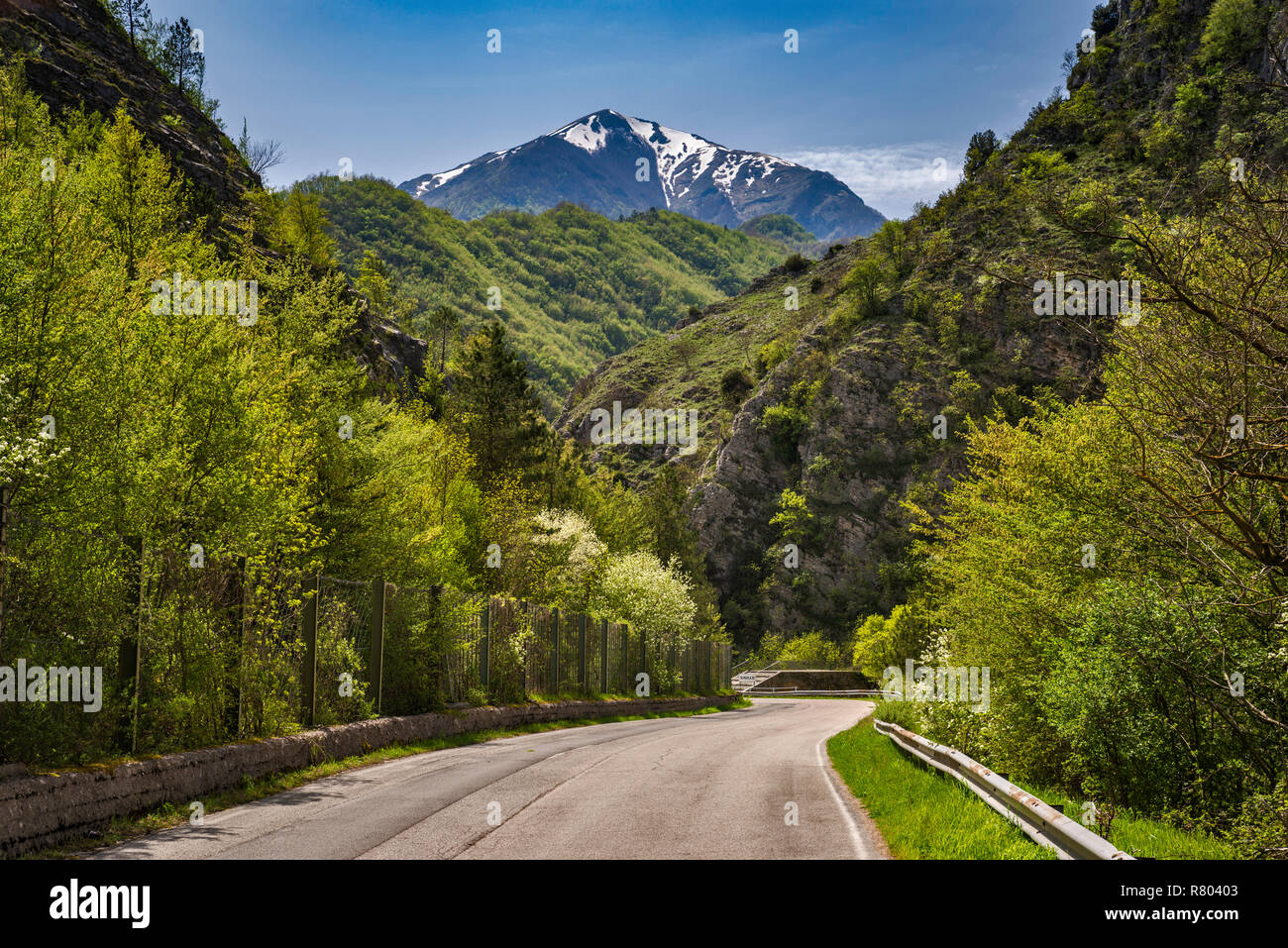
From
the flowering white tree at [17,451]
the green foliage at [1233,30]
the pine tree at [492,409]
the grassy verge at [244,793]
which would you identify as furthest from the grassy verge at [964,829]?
the green foliage at [1233,30]

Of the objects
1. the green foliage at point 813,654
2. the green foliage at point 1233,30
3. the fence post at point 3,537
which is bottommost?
the green foliage at point 813,654

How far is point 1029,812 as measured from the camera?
277 inches

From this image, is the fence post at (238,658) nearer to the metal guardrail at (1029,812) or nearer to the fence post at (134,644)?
the fence post at (134,644)

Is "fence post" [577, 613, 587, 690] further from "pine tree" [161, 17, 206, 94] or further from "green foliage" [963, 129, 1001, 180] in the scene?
"green foliage" [963, 129, 1001, 180]

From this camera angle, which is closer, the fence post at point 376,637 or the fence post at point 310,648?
the fence post at point 310,648

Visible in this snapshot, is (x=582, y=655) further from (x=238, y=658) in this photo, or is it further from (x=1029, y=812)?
(x=1029, y=812)

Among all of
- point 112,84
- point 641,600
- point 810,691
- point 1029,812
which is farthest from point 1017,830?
point 112,84

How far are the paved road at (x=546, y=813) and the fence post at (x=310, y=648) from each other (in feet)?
4.31

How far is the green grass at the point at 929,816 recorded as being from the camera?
722 cm

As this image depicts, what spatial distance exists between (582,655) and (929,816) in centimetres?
2149

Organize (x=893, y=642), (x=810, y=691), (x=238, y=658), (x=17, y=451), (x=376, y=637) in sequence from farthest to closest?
1. (x=810, y=691)
2. (x=893, y=642)
3. (x=376, y=637)
4. (x=238, y=658)
5. (x=17, y=451)

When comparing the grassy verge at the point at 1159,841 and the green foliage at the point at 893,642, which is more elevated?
the grassy verge at the point at 1159,841
